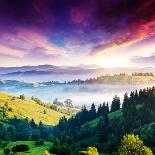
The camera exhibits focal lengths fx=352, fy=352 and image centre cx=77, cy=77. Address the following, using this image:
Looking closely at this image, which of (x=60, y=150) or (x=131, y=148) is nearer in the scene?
(x=131, y=148)

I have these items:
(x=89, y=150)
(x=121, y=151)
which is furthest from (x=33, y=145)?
(x=121, y=151)

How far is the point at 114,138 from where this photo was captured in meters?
187

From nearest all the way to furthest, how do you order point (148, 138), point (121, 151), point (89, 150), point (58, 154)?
1. point (121, 151)
2. point (89, 150)
3. point (58, 154)
4. point (148, 138)

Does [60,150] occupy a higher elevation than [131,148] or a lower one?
lower

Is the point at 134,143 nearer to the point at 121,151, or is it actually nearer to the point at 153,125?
the point at 121,151

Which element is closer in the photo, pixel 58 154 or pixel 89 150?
pixel 89 150

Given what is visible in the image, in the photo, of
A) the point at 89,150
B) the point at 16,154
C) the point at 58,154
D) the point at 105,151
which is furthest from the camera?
the point at 105,151

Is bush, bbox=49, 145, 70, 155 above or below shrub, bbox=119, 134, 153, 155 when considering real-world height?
below

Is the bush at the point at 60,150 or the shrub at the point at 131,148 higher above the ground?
the shrub at the point at 131,148

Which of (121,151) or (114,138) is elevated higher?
(121,151)

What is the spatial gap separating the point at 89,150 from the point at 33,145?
67846 mm

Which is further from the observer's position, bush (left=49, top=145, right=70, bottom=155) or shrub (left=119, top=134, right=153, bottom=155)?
bush (left=49, top=145, right=70, bottom=155)

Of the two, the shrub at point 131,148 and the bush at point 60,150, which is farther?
the bush at point 60,150

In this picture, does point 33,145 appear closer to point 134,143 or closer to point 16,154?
point 16,154
